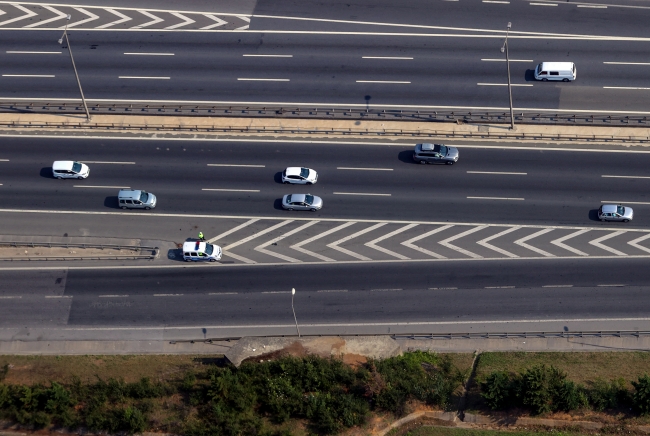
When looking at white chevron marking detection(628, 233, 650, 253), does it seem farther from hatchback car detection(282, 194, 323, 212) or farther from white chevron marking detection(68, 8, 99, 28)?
white chevron marking detection(68, 8, 99, 28)

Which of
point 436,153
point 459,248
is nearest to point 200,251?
point 459,248

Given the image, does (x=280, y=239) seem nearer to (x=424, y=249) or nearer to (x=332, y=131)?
A: (x=332, y=131)

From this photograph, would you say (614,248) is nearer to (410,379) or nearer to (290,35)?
(410,379)

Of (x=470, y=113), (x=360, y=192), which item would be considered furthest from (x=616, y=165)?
(x=360, y=192)

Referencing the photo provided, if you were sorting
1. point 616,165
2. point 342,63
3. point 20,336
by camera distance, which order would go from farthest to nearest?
point 342,63
point 616,165
point 20,336

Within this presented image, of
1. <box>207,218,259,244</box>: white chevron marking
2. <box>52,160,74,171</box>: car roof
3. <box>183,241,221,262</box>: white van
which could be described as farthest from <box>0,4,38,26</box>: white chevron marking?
<box>207,218,259,244</box>: white chevron marking

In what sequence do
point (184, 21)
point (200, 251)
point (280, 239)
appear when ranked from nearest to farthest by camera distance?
point (200, 251) → point (280, 239) → point (184, 21)
